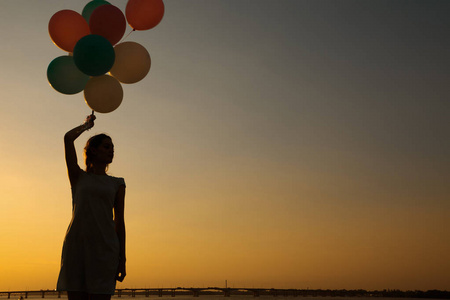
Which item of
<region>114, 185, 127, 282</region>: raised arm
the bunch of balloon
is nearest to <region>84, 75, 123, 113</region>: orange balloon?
the bunch of balloon

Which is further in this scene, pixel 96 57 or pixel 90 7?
pixel 90 7

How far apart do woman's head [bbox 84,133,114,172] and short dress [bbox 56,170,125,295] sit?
133mm

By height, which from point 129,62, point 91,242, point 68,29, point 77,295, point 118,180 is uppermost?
point 68,29

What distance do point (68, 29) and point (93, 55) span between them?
2.25 feet

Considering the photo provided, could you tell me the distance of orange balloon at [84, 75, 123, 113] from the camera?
411cm

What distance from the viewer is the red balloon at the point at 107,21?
4.25 m

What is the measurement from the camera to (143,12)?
477 cm

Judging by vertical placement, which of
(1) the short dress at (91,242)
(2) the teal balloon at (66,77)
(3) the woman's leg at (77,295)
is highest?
(2) the teal balloon at (66,77)

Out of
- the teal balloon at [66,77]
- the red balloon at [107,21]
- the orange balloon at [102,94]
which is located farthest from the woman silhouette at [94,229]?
the red balloon at [107,21]

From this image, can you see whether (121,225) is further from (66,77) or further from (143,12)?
(143,12)

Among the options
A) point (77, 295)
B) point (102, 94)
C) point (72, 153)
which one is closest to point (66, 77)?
point (102, 94)

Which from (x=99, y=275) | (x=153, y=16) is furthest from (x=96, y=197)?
(x=153, y=16)

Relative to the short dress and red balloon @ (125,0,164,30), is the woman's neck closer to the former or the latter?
the short dress

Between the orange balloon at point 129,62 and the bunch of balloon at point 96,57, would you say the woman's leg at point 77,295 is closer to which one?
the bunch of balloon at point 96,57
